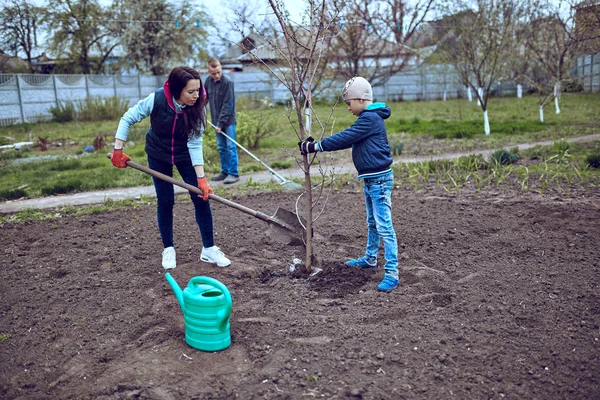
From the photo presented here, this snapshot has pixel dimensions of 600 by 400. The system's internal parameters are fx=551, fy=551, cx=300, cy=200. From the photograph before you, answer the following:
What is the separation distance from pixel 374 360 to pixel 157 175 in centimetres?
212

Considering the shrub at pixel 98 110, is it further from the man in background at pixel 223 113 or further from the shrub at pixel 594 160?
the shrub at pixel 594 160

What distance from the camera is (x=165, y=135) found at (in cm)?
415

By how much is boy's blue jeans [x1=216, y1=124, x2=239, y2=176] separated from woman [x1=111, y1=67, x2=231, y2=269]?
3526 millimetres

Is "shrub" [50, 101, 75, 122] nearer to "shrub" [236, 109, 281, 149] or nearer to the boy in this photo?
"shrub" [236, 109, 281, 149]

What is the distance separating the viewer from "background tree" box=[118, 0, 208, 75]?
97.0ft

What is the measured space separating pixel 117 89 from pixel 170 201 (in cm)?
2112

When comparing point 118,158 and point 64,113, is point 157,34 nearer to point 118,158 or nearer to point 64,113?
point 64,113

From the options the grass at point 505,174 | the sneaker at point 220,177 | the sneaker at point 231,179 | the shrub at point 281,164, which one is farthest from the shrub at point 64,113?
the grass at point 505,174

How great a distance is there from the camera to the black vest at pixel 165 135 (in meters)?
4.04

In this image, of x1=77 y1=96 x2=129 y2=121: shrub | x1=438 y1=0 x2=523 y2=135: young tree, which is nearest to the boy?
x1=438 y1=0 x2=523 y2=135: young tree

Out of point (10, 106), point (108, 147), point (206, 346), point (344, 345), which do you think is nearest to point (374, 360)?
point (344, 345)

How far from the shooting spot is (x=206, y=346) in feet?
10.1

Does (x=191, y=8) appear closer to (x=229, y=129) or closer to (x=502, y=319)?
(x=229, y=129)

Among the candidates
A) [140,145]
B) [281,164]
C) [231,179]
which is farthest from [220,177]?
[140,145]
